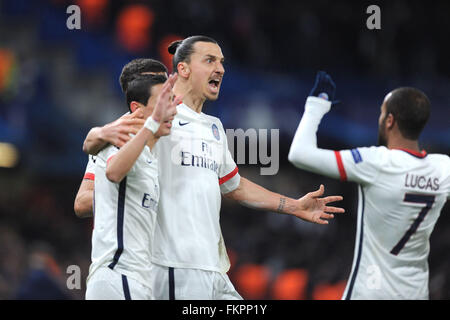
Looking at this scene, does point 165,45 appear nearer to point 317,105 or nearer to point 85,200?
point 85,200

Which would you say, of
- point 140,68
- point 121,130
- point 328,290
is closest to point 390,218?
point 121,130

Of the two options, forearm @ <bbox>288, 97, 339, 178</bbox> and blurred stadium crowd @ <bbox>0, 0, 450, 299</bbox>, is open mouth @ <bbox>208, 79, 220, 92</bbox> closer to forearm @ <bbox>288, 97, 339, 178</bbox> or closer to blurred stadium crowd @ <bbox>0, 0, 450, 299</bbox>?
forearm @ <bbox>288, 97, 339, 178</bbox>

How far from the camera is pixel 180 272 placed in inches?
209

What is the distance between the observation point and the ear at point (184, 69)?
5875mm

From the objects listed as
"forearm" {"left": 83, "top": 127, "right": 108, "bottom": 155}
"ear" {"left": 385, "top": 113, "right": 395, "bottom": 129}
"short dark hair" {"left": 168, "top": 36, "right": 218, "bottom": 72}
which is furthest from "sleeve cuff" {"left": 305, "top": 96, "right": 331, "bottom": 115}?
"short dark hair" {"left": 168, "top": 36, "right": 218, "bottom": 72}

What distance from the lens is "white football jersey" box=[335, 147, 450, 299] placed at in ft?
15.4

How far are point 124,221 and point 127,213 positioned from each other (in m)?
0.06

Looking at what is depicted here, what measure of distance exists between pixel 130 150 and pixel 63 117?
12.1m

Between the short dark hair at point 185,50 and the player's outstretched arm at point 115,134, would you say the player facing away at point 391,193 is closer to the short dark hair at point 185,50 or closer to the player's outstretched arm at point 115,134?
the player's outstretched arm at point 115,134

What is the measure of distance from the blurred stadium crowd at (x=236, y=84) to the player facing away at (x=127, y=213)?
946 cm

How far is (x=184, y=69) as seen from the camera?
590 cm

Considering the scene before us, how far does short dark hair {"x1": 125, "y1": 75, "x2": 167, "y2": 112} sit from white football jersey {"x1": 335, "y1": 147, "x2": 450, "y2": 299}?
4.78 ft

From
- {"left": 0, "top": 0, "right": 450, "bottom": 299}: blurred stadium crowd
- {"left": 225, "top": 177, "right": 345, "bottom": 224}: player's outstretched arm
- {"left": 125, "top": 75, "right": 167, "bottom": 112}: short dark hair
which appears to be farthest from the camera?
{"left": 0, "top": 0, "right": 450, "bottom": 299}: blurred stadium crowd

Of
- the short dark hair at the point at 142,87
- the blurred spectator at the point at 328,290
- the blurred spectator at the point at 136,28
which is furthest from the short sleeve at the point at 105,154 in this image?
the blurred spectator at the point at 136,28
